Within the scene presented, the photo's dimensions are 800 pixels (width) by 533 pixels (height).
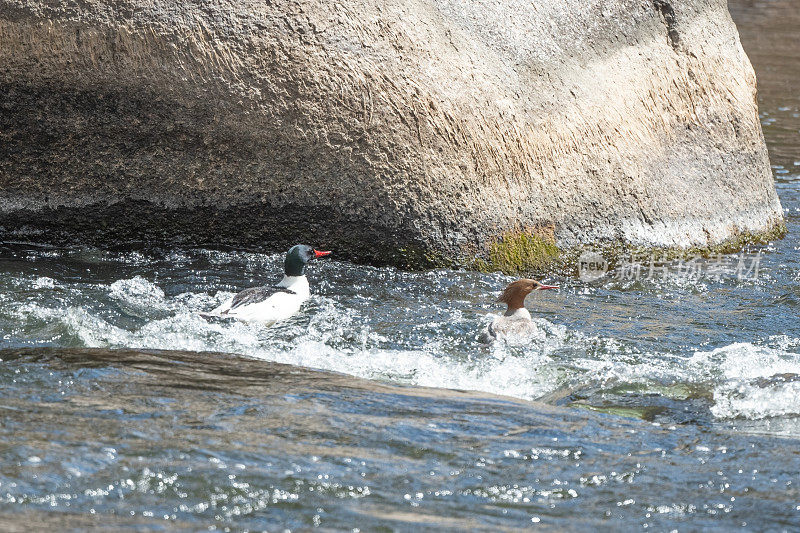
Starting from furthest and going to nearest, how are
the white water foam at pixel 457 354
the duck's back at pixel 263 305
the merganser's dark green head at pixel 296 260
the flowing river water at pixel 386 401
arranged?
1. the merganser's dark green head at pixel 296 260
2. the duck's back at pixel 263 305
3. the white water foam at pixel 457 354
4. the flowing river water at pixel 386 401

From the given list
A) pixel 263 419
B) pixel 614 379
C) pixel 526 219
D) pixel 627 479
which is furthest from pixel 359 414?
pixel 526 219

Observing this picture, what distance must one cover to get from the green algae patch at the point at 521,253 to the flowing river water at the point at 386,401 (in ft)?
0.67

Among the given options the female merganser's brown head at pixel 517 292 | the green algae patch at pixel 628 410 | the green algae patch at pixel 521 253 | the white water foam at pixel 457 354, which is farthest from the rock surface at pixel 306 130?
the green algae patch at pixel 628 410

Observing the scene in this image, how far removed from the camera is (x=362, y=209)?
838 centimetres

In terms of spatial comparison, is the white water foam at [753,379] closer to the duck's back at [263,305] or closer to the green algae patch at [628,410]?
the green algae patch at [628,410]

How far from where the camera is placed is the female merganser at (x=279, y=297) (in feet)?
23.5

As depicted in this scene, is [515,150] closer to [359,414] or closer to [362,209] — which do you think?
[362,209]

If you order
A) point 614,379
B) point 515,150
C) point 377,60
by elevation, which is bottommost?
point 614,379

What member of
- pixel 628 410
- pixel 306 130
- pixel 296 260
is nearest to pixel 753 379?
pixel 628 410

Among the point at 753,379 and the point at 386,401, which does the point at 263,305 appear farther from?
the point at 753,379

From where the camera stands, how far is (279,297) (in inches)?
292

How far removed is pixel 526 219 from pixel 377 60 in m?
1.95

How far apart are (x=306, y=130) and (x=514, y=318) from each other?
2499 mm

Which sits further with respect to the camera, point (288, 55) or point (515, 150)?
point (515, 150)
